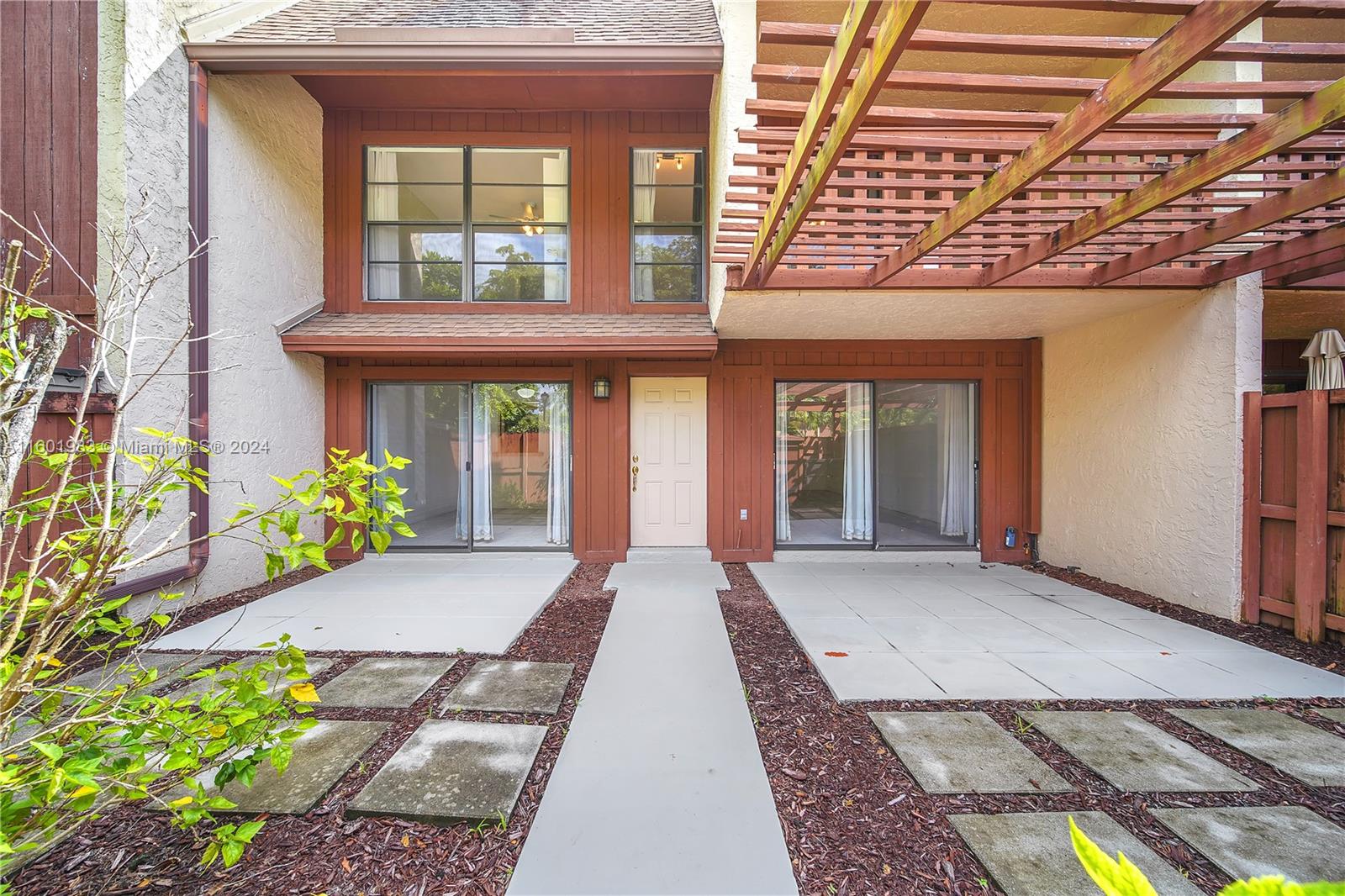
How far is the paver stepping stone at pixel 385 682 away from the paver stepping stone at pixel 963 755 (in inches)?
89.8

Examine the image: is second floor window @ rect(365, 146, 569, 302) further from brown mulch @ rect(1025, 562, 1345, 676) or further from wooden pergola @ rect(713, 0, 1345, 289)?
brown mulch @ rect(1025, 562, 1345, 676)

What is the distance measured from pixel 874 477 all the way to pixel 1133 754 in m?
3.62

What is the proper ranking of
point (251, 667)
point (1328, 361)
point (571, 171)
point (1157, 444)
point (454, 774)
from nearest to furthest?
point (454, 774) → point (251, 667) → point (1328, 361) → point (1157, 444) → point (571, 171)

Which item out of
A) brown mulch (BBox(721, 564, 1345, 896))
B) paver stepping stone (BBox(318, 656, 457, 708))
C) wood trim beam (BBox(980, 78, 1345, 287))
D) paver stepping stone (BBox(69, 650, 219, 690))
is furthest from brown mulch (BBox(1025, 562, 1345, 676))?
paver stepping stone (BBox(69, 650, 219, 690))

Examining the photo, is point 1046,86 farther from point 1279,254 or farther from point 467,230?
point 467,230

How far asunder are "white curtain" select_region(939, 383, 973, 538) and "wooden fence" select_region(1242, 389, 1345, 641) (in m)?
2.26

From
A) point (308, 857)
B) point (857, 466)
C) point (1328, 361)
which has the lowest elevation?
point (308, 857)

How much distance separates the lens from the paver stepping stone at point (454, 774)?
75.3 inches

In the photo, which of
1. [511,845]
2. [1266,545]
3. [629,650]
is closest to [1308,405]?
[1266,545]

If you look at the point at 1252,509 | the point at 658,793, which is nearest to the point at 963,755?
the point at 658,793

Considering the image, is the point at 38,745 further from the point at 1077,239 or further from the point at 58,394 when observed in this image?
the point at 1077,239

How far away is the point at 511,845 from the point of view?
1.80 meters

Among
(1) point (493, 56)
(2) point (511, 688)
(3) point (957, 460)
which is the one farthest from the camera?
(3) point (957, 460)

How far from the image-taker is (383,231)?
18.8 ft
